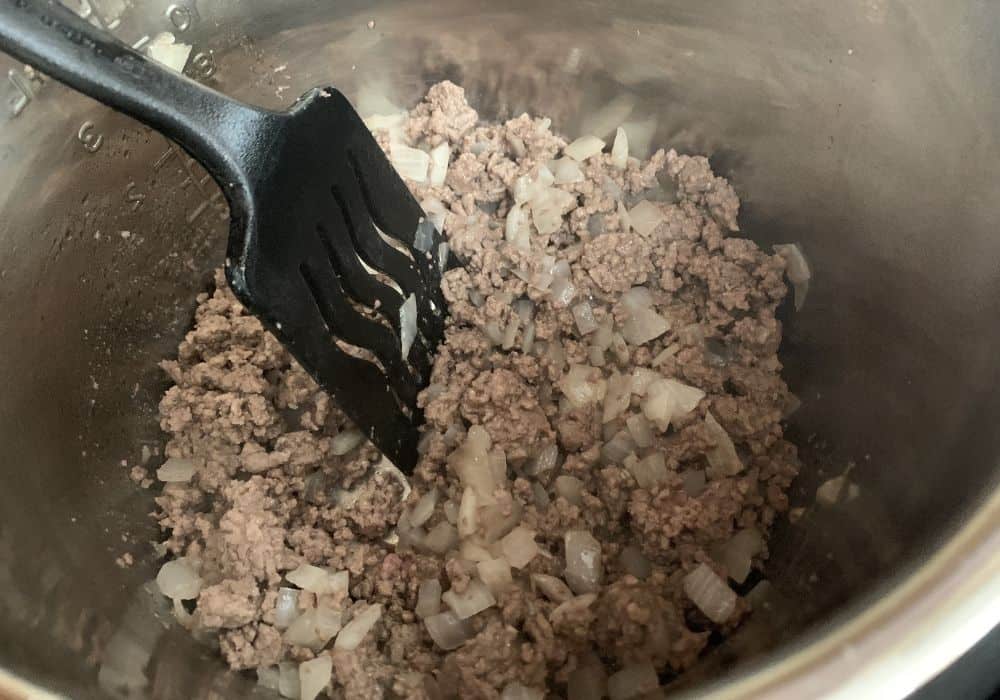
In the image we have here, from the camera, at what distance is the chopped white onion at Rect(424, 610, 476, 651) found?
1644mm

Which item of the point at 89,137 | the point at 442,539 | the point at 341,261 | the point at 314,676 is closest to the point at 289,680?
the point at 314,676

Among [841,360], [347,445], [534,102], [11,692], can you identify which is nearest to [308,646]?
[347,445]

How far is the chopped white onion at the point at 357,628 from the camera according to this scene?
1.64 m

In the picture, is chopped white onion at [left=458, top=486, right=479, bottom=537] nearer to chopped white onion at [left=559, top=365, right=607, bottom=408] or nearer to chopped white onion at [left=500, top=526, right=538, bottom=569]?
chopped white onion at [left=500, top=526, right=538, bottom=569]

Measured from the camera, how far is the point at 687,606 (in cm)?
162

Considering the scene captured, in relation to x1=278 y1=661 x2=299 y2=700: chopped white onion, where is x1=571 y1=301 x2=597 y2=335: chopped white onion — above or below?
above

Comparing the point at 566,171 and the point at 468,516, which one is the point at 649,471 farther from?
the point at 566,171

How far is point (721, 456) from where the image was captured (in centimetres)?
180

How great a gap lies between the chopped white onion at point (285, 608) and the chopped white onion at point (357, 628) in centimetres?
12

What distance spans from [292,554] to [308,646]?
203 millimetres

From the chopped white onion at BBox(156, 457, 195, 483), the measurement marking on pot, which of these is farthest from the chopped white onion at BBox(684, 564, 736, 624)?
the measurement marking on pot

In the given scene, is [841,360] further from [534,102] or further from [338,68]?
[338,68]

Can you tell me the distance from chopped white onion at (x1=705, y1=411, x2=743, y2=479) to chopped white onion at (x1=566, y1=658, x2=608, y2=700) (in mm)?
524

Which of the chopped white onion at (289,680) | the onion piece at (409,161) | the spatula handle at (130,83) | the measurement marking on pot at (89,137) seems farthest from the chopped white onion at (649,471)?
the measurement marking on pot at (89,137)
